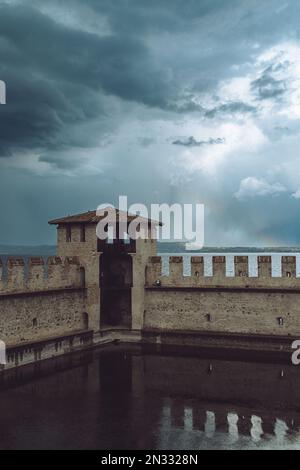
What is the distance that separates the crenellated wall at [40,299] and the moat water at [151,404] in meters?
1.52

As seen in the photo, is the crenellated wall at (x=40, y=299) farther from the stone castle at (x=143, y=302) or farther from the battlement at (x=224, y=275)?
the battlement at (x=224, y=275)

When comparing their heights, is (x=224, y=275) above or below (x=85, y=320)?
above

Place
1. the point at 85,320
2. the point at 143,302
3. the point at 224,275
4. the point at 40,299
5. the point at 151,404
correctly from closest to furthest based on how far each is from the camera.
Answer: the point at 151,404
the point at 40,299
the point at 224,275
the point at 85,320
the point at 143,302

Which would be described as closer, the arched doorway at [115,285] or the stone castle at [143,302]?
the stone castle at [143,302]

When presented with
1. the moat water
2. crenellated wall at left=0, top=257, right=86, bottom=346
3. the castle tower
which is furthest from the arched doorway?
the moat water

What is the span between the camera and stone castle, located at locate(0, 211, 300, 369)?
63.9ft

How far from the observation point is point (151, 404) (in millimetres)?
14414

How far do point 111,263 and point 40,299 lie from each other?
6887 millimetres

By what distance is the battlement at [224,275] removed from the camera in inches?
834

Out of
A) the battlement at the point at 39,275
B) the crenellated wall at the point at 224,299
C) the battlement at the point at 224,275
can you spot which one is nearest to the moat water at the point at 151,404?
the crenellated wall at the point at 224,299

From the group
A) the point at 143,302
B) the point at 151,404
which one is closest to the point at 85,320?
the point at 143,302

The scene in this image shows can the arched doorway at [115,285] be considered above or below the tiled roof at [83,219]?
below

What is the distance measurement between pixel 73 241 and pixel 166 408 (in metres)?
11.5

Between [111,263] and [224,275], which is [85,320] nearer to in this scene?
[111,263]
